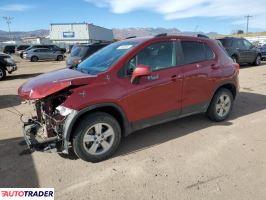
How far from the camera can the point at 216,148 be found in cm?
465

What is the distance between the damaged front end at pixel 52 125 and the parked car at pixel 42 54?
27.7 m

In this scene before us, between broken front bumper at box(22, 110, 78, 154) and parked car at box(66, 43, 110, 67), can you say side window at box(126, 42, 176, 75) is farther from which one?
parked car at box(66, 43, 110, 67)

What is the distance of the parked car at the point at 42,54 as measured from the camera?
2983 cm

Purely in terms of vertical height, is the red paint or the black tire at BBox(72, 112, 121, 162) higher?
the red paint

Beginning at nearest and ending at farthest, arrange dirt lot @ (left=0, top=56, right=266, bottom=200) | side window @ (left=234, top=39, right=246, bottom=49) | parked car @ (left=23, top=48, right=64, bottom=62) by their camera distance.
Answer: dirt lot @ (left=0, top=56, right=266, bottom=200)
side window @ (left=234, top=39, right=246, bottom=49)
parked car @ (left=23, top=48, right=64, bottom=62)

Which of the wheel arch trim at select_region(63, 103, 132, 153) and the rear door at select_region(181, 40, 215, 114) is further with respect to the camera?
the rear door at select_region(181, 40, 215, 114)

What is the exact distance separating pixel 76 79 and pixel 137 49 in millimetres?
1164

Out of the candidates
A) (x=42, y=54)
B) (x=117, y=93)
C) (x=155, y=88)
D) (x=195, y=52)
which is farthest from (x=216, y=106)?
(x=42, y=54)

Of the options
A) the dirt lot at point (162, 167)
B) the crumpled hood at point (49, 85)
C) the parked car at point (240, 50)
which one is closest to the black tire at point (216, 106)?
the dirt lot at point (162, 167)

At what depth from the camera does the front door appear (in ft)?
14.5

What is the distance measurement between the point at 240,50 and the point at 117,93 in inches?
543

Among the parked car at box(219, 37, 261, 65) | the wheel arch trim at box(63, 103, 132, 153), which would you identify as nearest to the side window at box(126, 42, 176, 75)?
the wheel arch trim at box(63, 103, 132, 153)

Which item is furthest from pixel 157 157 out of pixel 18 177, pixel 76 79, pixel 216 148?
pixel 18 177

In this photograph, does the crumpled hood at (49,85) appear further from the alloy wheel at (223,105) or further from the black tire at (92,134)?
the alloy wheel at (223,105)
